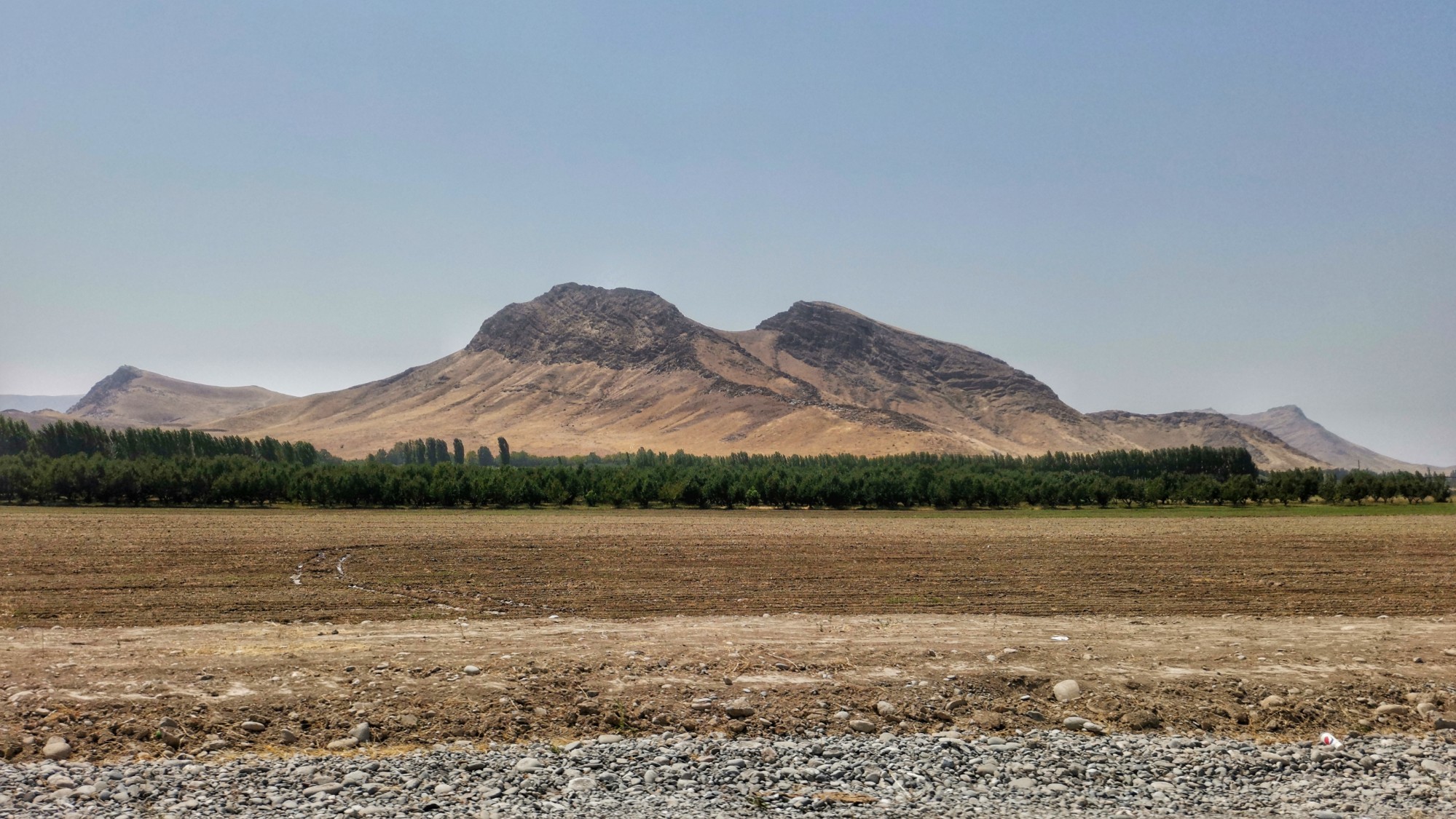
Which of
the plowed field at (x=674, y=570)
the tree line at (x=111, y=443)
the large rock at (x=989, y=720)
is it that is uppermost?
the tree line at (x=111, y=443)

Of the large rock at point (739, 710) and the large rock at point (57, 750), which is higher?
the large rock at point (57, 750)

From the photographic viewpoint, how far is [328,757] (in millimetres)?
11000

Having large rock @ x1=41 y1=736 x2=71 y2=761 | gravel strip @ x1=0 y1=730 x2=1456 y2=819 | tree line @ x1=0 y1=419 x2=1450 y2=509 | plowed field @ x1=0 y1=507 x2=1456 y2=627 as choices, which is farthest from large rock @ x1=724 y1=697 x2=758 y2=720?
tree line @ x1=0 y1=419 x2=1450 y2=509

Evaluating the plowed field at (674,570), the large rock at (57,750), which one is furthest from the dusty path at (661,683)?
the plowed field at (674,570)

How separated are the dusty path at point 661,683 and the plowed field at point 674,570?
569 cm

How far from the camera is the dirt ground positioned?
12.4 meters

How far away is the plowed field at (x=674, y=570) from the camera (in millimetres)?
24016

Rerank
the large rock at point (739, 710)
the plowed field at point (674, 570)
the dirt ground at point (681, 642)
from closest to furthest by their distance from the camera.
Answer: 1. the dirt ground at point (681, 642)
2. the large rock at point (739, 710)
3. the plowed field at point (674, 570)

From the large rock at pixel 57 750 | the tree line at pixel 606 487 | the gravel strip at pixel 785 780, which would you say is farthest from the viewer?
the tree line at pixel 606 487

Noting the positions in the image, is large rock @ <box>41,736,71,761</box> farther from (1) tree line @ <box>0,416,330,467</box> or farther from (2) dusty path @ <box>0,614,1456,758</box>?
(1) tree line @ <box>0,416,330,467</box>

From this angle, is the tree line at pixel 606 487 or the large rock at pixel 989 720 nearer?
the large rock at pixel 989 720

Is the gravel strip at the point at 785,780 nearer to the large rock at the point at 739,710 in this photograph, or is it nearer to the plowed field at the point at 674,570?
the large rock at the point at 739,710

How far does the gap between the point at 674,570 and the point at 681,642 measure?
16.8m

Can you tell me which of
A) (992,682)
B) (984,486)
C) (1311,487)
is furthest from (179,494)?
(1311,487)
